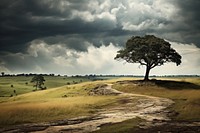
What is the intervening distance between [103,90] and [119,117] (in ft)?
98.7

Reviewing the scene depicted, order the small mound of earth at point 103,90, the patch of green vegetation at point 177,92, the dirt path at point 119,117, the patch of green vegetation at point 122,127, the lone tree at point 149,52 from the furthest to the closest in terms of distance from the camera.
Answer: the lone tree at point 149,52 → the small mound of earth at point 103,90 → the patch of green vegetation at point 177,92 → the dirt path at point 119,117 → the patch of green vegetation at point 122,127

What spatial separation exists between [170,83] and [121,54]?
18127mm

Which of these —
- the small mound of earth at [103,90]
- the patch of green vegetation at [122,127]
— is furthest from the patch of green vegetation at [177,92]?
the patch of green vegetation at [122,127]

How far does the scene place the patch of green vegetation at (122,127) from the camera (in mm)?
40031

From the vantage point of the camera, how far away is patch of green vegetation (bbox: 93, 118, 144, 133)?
40.0 metres

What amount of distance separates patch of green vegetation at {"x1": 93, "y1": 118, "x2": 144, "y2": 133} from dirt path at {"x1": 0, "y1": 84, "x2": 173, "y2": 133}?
3.62ft

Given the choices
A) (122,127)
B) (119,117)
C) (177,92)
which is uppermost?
(177,92)

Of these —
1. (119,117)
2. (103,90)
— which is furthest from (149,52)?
(119,117)

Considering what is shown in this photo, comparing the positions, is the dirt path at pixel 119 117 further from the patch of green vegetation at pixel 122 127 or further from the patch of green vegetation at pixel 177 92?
the patch of green vegetation at pixel 177 92

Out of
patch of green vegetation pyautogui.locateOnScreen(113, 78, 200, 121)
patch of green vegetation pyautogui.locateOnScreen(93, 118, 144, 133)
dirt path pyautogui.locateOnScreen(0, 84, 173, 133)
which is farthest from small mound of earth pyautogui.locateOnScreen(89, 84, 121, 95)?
patch of green vegetation pyautogui.locateOnScreen(93, 118, 144, 133)

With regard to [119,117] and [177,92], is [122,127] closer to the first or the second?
[119,117]

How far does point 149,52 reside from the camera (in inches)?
3509

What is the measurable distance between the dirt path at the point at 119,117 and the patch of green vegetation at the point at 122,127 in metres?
1.10

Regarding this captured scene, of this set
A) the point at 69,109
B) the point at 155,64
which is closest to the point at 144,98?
the point at 69,109
